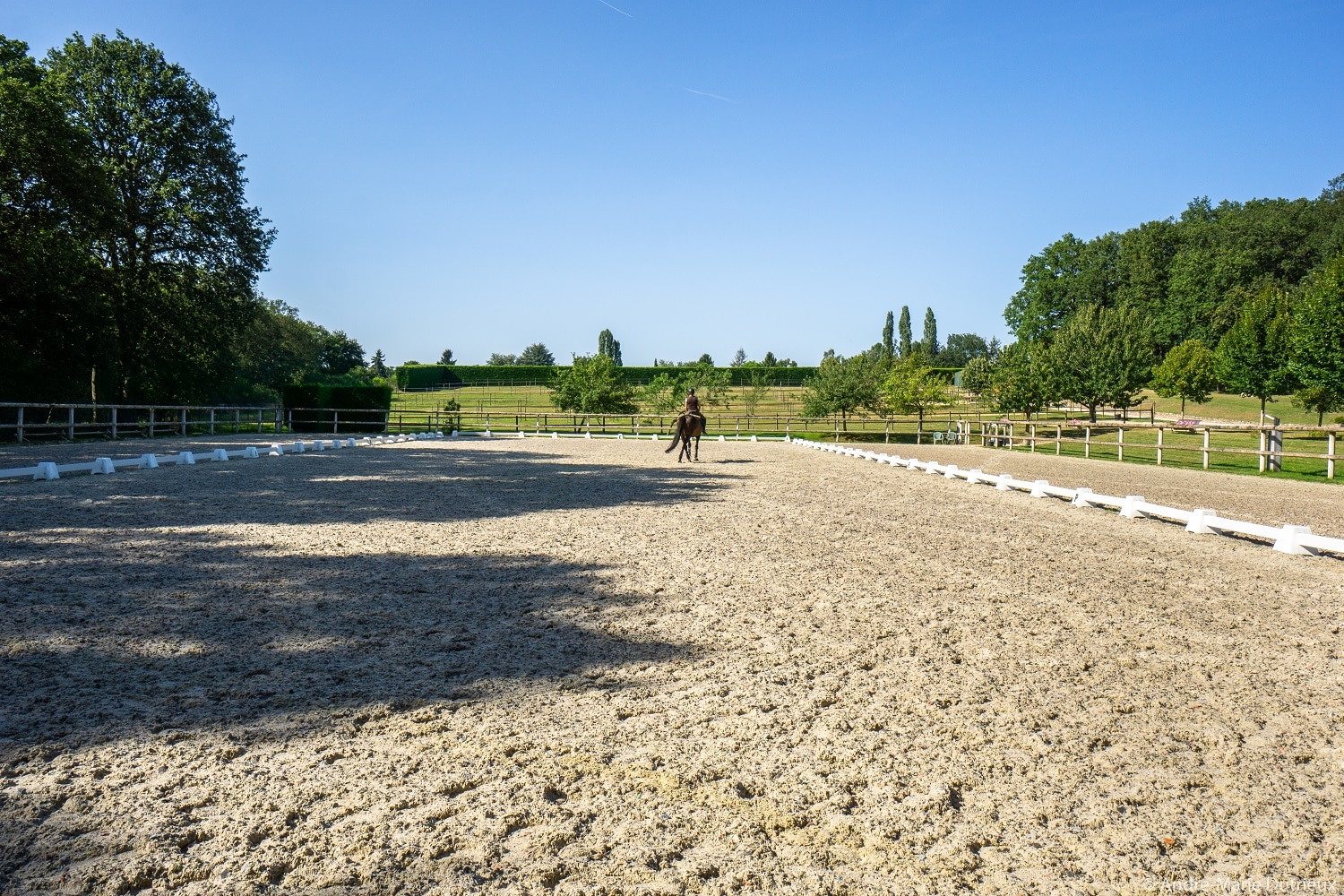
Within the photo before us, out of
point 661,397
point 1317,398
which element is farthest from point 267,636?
point 661,397

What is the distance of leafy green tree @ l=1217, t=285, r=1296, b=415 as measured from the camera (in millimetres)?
41438

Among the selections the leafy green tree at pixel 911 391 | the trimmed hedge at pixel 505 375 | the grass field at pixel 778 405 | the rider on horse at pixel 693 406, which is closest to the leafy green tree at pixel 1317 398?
the grass field at pixel 778 405

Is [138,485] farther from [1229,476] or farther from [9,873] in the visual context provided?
[1229,476]

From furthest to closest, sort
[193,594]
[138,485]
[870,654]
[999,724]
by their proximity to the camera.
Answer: [138,485]
[193,594]
[870,654]
[999,724]

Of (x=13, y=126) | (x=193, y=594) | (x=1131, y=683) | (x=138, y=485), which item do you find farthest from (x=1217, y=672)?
(x=13, y=126)

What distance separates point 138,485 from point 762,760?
11.4 m

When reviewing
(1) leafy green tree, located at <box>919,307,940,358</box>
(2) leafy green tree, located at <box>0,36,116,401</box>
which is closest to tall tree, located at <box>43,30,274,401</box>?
(2) leafy green tree, located at <box>0,36,116,401</box>

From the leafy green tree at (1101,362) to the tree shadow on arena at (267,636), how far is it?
53.9m

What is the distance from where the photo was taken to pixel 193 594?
5008mm

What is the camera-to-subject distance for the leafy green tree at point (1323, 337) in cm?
2530

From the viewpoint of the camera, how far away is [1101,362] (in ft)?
173

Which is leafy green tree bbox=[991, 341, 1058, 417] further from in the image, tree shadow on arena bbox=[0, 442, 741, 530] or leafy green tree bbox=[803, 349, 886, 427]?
tree shadow on arena bbox=[0, 442, 741, 530]

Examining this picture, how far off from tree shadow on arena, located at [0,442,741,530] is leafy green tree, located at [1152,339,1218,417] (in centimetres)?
5175

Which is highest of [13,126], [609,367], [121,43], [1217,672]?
[121,43]
